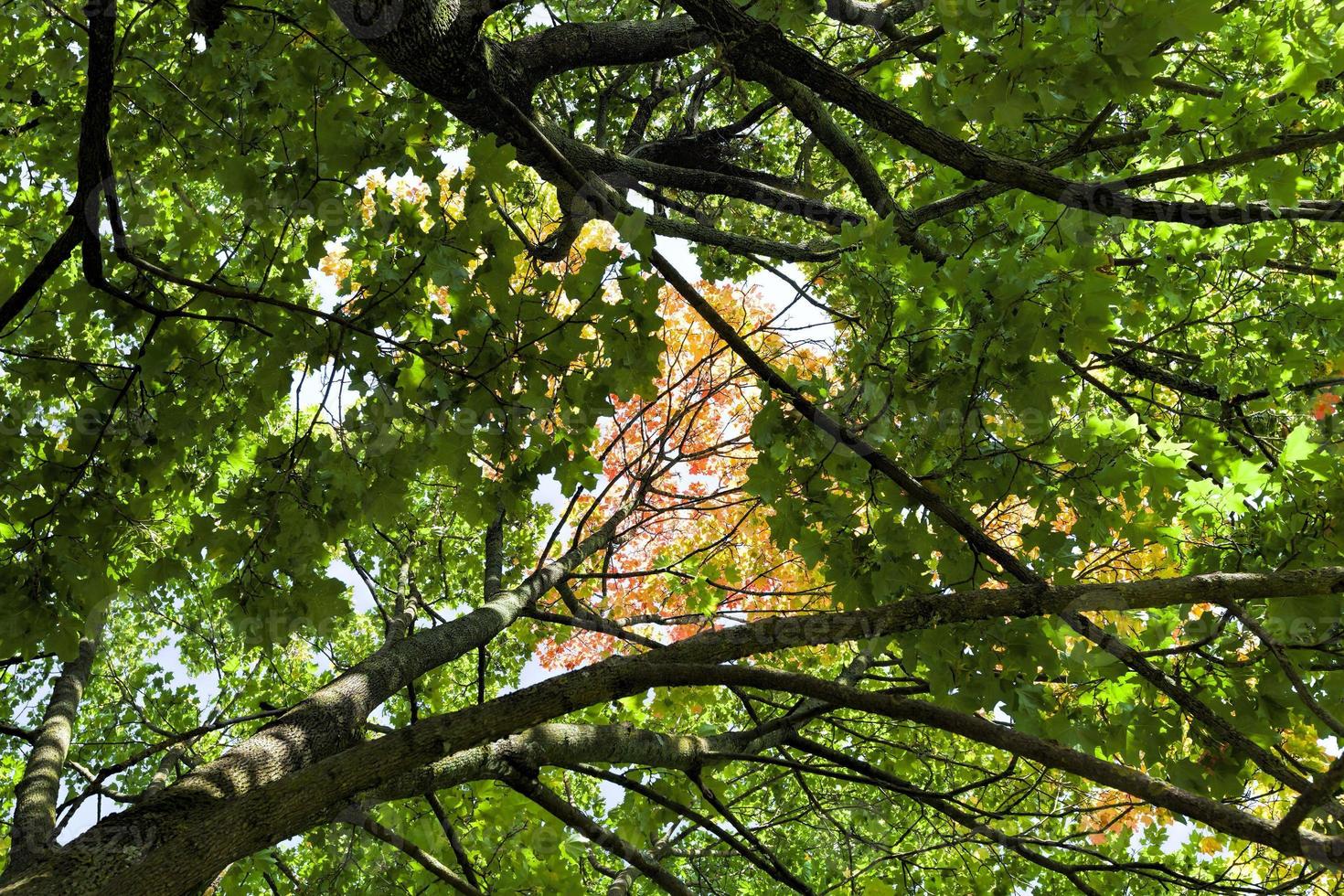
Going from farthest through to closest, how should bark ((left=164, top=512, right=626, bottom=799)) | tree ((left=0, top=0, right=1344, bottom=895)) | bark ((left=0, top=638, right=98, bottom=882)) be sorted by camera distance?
bark ((left=0, top=638, right=98, bottom=882)), bark ((left=164, top=512, right=626, bottom=799)), tree ((left=0, top=0, right=1344, bottom=895))

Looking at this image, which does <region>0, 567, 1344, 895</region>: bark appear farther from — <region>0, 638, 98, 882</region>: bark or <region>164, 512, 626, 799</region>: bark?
<region>0, 638, 98, 882</region>: bark

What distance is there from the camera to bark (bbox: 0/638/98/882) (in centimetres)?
357

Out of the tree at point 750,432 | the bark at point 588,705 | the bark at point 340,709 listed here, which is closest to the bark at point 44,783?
→ the tree at point 750,432

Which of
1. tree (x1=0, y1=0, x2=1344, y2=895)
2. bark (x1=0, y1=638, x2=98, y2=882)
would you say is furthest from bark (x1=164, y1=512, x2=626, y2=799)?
bark (x1=0, y1=638, x2=98, y2=882)

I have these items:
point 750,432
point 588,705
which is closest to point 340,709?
point 588,705

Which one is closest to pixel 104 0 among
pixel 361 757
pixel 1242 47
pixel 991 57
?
pixel 361 757

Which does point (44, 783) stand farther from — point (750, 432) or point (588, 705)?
point (750, 432)

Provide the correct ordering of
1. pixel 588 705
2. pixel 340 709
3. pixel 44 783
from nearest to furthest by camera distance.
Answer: pixel 588 705 → pixel 340 709 → pixel 44 783

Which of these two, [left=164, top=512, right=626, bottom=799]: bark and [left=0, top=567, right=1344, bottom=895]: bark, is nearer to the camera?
[left=0, top=567, right=1344, bottom=895]: bark

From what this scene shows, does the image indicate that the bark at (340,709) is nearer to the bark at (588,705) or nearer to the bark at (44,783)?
the bark at (588,705)

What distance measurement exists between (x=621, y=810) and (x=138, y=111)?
499 cm

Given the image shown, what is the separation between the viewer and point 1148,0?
96.6 inches

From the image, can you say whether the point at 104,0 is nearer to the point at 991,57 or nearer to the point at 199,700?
the point at 991,57

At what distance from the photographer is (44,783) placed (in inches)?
164
